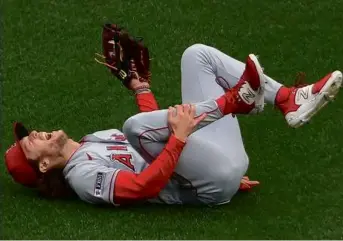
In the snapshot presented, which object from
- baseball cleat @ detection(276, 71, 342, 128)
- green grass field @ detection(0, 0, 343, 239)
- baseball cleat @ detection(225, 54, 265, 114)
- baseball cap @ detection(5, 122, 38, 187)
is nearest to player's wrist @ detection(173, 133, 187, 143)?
baseball cleat @ detection(225, 54, 265, 114)

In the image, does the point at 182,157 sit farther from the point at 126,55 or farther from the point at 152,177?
the point at 126,55

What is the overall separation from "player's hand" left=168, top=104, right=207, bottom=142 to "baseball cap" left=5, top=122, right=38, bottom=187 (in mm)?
853

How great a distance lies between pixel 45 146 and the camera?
552 centimetres

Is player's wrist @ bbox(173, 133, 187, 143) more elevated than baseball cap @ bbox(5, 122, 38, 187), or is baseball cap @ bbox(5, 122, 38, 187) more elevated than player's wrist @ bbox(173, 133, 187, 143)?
player's wrist @ bbox(173, 133, 187, 143)

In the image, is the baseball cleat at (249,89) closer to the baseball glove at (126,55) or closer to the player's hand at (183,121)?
the player's hand at (183,121)

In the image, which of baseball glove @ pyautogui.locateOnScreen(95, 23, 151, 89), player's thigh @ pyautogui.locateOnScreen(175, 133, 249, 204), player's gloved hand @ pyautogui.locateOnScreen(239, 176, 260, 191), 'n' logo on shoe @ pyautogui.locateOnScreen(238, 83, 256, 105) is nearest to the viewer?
'n' logo on shoe @ pyautogui.locateOnScreen(238, 83, 256, 105)

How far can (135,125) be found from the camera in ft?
17.8

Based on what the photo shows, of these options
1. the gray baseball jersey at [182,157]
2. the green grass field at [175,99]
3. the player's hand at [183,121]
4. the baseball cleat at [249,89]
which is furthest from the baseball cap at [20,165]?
the baseball cleat at [249,89]

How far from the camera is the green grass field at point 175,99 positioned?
5.31 m

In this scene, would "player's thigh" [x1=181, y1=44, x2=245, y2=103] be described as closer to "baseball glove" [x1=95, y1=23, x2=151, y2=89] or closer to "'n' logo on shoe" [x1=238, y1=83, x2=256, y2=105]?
"baseball glove" [x1=95, y1=23, x2=151, y2=89]

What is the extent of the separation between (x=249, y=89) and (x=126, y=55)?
100 centimetres

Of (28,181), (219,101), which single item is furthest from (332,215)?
(28,181)

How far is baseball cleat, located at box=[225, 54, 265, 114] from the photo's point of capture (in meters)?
5.32

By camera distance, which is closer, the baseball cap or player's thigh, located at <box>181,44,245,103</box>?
the baseball cap
